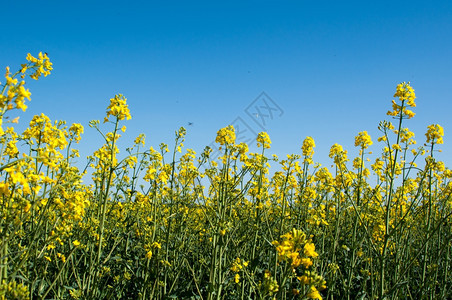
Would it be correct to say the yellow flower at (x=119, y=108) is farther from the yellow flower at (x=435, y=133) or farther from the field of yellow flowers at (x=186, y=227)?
the yellow flower at (x=435, y=133)

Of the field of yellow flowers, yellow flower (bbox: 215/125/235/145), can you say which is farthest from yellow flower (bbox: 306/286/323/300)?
yellow flower (bbox: 215/125/235/145)

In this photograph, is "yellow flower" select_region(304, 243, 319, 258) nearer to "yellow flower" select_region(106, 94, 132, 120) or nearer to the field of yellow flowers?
the field of yellow flowers

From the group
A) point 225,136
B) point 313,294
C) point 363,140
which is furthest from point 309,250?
point 363,140

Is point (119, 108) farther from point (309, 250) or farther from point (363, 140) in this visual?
point (363, 140)

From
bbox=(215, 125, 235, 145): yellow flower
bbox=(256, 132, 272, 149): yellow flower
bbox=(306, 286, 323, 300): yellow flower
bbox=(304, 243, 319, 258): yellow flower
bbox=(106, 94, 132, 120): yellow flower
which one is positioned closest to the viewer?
bbox=(306, 286, 323, 300): yellow flower

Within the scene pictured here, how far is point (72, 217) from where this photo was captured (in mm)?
2912

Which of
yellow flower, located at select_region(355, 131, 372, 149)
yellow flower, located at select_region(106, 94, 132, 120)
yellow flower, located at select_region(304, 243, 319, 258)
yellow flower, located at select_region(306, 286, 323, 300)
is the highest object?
yellow flower, located at select_region(355, 131, 372, 149)

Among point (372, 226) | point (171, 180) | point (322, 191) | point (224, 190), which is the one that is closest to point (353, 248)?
point (372, 226)

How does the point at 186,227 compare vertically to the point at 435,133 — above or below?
below

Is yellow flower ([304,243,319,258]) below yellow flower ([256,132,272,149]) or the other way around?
below

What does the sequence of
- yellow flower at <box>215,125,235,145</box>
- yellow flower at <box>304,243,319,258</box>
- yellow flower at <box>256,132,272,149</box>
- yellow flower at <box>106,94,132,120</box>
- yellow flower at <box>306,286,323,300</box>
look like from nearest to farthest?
yellow flower at <box>306,286,323,300</box>
yellow flower at <box>304,243,319,258</box>
yellow flower at <box>106,94,132,120</box>
yellow flower at <box>215,125,235,145</box>
yellow flower at <box>256,132,272,149</box>

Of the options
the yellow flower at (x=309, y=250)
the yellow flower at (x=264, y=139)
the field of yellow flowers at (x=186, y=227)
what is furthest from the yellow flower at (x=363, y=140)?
the yellow flower at (x=309, y=250)

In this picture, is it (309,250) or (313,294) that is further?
(309,250)

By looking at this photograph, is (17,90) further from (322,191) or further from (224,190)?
(322,191)
